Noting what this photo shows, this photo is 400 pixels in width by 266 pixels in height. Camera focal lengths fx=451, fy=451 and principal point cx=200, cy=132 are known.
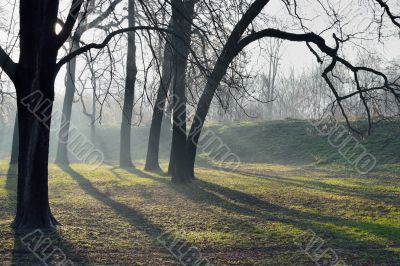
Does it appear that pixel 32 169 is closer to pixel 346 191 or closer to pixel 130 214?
pixel 130 214

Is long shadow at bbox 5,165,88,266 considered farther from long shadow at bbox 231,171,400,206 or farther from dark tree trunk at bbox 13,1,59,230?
long shadow at bbox 231,171,400,206

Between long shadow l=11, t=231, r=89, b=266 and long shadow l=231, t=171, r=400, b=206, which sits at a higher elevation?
long shadow l=231, t=171, r=400, b=206

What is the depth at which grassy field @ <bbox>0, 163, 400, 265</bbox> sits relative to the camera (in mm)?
6449

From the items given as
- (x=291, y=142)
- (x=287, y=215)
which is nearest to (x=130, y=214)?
(x=287, y=215)

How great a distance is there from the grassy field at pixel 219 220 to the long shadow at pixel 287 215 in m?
0.02

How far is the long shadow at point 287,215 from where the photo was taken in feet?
23.9

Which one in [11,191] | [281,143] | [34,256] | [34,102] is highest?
[281,143]

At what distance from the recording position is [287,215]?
951 cm

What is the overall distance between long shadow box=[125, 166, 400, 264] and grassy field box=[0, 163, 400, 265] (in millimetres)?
18

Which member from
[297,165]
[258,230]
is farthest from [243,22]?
[297,165]

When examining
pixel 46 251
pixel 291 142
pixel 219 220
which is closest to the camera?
pixel 46 251

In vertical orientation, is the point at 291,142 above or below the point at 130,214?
above

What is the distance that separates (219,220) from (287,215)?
1.56 m

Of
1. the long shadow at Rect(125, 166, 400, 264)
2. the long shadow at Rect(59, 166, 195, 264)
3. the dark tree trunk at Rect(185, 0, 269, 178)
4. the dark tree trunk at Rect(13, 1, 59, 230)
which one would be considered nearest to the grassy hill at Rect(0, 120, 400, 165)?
the dark tree trunk at Rect(185, 0, 269, 178)
